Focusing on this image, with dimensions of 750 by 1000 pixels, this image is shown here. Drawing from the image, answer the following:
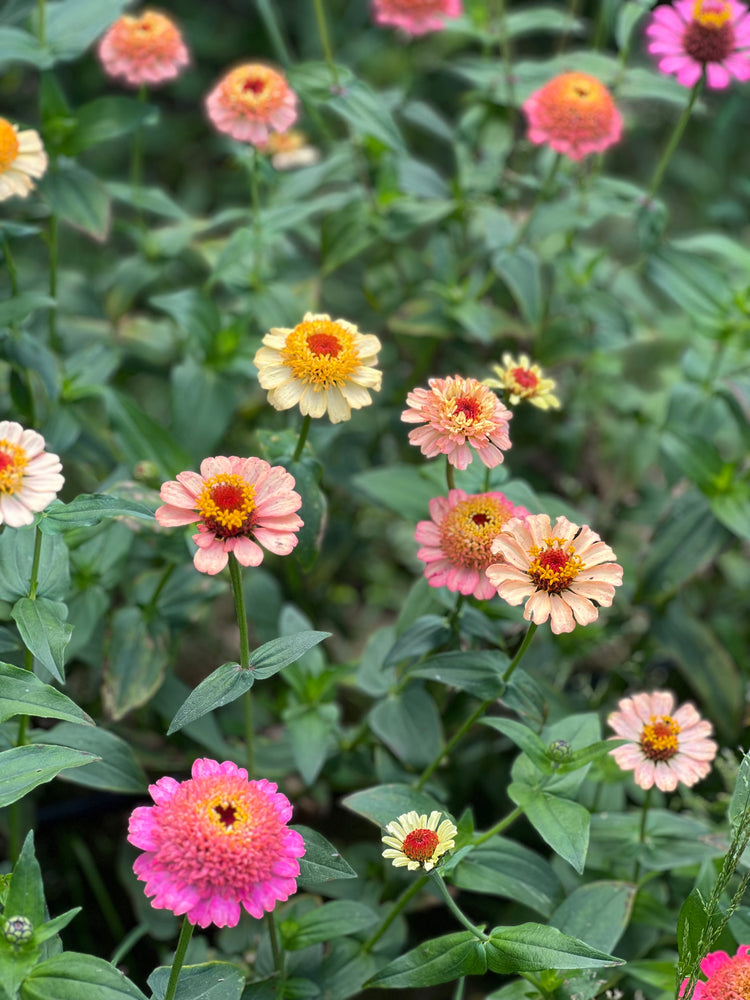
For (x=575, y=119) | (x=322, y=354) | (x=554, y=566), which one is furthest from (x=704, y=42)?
(x=554, y=566)

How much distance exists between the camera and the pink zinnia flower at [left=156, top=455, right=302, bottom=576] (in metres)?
0.94

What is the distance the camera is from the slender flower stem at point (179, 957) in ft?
2.91

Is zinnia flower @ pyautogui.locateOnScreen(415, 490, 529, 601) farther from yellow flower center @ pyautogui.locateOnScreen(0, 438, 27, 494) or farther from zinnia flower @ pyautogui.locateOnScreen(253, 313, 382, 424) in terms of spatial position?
yellow flower center @ pyautogui.locateOnScreen(0, 438, 27, 494)

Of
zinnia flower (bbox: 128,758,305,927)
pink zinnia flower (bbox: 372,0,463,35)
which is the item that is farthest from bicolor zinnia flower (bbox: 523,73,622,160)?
zinnia flower (bbox: 128,758,305,927)

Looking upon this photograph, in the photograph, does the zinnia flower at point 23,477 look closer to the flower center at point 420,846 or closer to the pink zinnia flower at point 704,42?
the flower center at point 420,846

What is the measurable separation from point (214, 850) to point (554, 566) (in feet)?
1.29

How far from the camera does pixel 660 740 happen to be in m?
1.10

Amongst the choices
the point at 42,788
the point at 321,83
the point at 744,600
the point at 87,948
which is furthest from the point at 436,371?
the point at 87,948

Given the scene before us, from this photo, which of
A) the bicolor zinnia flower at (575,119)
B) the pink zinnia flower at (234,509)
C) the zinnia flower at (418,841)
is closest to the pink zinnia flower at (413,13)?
the bicolor zinnia flower at (575,119)

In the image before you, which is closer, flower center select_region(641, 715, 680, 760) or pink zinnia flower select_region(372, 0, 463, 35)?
flower center select_region(641, 715, 680, 760)

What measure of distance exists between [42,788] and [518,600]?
0.95 metres

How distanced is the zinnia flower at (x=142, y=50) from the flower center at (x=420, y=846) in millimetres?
1169

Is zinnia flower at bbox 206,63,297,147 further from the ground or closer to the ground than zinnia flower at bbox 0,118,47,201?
further from the ground

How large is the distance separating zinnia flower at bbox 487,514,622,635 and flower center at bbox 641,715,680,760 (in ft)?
0.68
